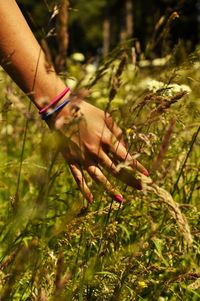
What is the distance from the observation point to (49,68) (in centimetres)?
129

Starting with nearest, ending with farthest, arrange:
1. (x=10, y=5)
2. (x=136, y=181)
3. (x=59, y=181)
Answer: (x=136, y=181)
(x=10, y=5)
(x=59, y=181)

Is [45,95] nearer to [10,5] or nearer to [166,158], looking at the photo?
[10,5]

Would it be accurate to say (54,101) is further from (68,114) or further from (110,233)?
(110,233)

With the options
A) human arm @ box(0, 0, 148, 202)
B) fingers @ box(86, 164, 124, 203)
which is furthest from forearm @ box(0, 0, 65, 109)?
fingers @ box(86, 164, 124, 203)

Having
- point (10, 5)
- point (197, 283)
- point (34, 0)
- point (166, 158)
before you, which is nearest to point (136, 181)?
point (197, 283)

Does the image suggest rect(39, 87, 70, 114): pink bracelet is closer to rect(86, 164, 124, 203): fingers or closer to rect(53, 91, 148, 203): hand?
rect(53, 91, 148, 203): hand

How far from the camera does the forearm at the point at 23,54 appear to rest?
5.39ft

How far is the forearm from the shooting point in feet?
5.39

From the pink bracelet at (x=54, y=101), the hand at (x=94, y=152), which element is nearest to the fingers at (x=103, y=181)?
the hand at (x=94, y=152)

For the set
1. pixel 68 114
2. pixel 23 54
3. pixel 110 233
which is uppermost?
pixel 23 54

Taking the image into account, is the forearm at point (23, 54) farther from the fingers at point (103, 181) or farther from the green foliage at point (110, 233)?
the fingers at point (103, 181)

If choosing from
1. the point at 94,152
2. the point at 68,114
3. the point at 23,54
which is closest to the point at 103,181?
the point at 94,152

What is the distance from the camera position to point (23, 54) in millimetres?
1662

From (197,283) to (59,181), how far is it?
5.28ft
